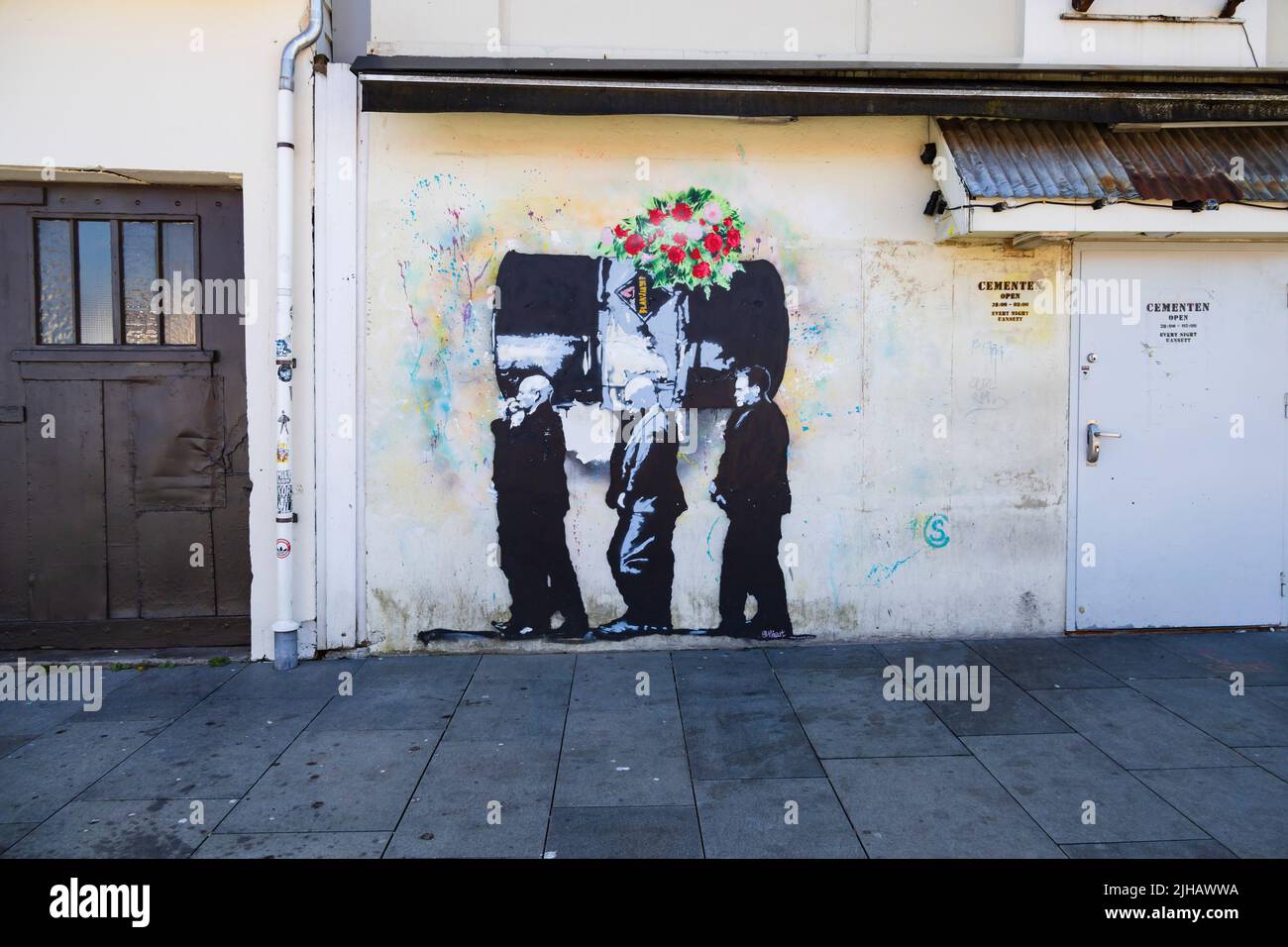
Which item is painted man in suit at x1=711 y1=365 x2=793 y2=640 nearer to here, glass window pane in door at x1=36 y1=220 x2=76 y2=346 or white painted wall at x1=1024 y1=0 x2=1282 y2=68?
white painted wall at x1=1024 y1=0 x2=1282 y2=68

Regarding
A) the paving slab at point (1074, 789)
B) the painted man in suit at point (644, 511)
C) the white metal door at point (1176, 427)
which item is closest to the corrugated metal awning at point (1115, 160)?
the white metal door at point (1176, 427)

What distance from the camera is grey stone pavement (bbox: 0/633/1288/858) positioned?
3.60 metres

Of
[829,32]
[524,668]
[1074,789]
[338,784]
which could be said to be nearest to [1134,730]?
[1074,789]

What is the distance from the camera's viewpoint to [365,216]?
5.77 m

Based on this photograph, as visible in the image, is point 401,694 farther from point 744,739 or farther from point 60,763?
point 744,739

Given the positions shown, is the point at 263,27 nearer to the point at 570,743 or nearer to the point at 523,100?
the point at 523,100

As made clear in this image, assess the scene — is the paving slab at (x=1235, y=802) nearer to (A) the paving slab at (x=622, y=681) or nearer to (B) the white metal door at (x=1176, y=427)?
(B) the white metal door at (x=1176, y=427)

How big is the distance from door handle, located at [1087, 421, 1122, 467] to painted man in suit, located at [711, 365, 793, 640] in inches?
88.7

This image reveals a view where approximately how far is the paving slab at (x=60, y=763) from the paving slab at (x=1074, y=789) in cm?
450

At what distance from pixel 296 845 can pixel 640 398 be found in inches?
138

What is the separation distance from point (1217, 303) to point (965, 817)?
466 cm

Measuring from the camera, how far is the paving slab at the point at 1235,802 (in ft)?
11.6

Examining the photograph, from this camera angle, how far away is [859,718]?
484cm
